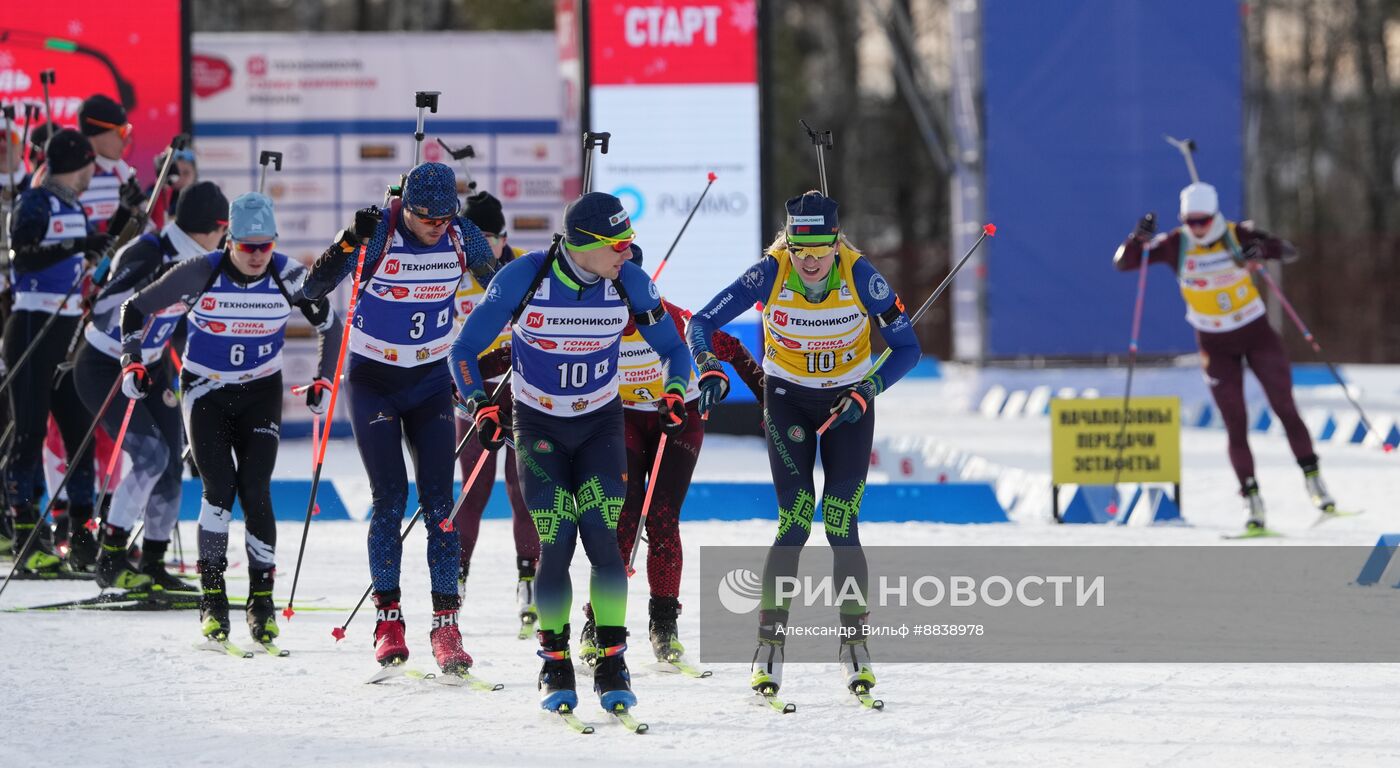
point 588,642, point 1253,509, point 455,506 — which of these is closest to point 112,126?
point 455,506

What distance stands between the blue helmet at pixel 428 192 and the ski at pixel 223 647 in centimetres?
201

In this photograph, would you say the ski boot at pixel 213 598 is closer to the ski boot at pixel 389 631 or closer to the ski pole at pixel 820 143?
the ski boot at pixel 389 631

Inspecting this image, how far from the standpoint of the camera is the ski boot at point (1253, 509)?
1116 cm

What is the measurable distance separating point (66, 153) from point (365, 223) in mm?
3560

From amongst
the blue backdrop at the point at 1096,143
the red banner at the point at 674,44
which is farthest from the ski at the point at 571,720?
the blue backdrop at the point at 1096,143

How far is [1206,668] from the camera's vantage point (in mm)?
7207

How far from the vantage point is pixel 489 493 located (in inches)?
337

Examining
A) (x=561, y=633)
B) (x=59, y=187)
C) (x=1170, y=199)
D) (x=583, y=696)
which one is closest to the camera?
(x=561, y=633)

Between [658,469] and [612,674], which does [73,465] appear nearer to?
[658,469]

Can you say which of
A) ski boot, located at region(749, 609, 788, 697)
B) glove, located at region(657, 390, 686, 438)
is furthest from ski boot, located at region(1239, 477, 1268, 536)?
glove, located at region(657, 390, 686, 438)

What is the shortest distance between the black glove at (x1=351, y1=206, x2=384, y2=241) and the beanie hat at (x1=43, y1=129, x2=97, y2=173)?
3.51 meters

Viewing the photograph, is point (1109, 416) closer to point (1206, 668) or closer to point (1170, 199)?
point (1206, 668)

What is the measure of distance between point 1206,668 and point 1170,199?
14.7 meters

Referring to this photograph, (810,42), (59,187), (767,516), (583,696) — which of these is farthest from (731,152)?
(810,42)
